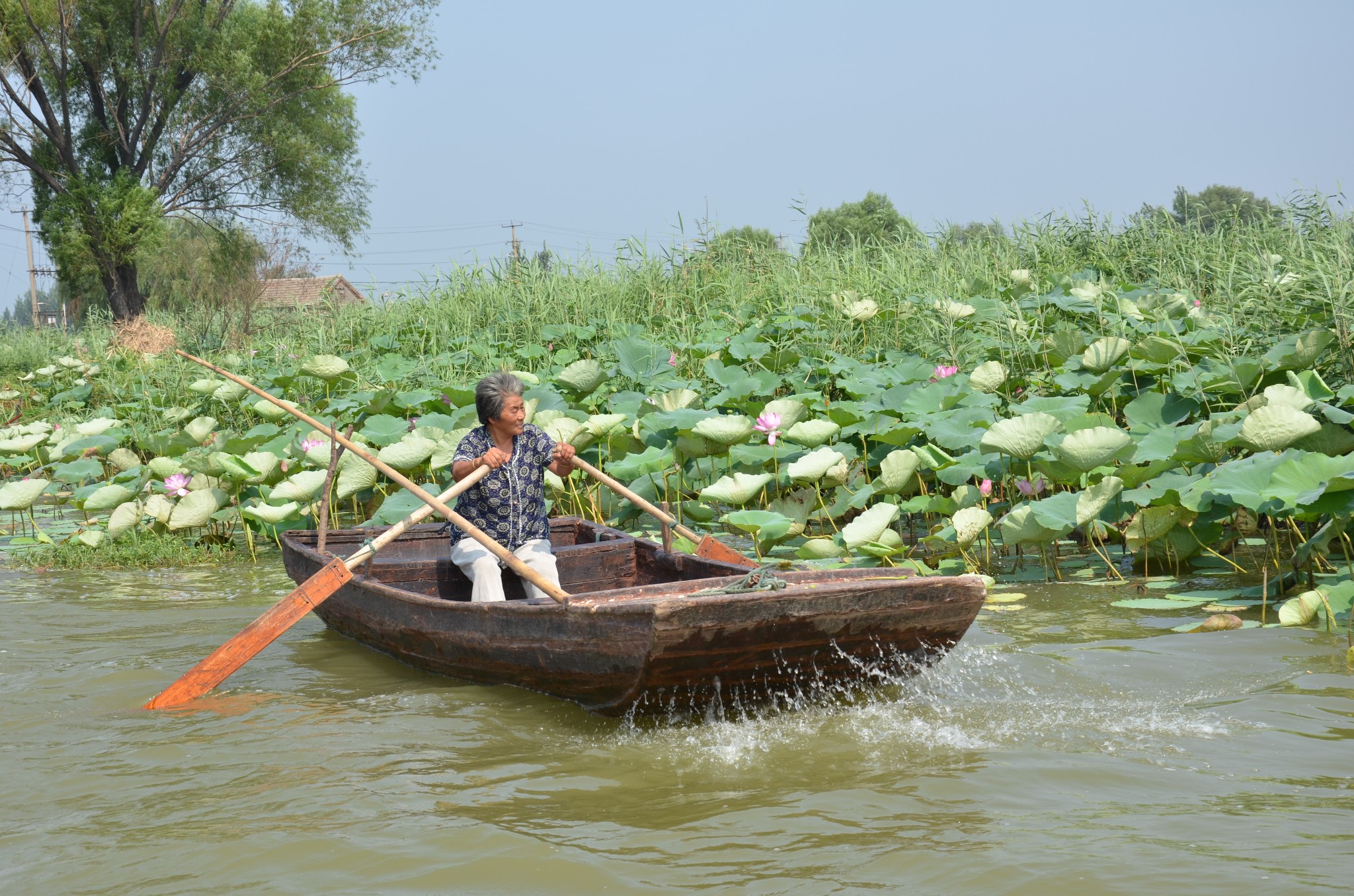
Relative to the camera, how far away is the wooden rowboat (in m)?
3.15

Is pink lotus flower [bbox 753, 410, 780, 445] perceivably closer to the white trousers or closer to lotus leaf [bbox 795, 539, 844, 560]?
lotus leaf [bbox 795, 539, 844, 560]

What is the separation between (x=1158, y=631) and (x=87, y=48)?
19567 mm

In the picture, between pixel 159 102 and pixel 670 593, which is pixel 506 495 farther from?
pixel 159 102

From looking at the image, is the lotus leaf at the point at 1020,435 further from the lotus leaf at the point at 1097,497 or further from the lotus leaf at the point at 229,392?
the lotus leaf at the point at 229,392

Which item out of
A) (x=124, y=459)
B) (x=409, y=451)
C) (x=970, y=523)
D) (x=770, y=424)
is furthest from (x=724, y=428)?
(x=124, y=459)

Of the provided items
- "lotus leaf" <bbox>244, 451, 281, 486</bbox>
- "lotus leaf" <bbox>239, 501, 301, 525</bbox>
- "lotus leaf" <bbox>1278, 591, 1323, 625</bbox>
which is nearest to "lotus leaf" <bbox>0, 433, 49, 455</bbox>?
"lotus leaf" <bbox>244, 451, 281, 486</bbox>

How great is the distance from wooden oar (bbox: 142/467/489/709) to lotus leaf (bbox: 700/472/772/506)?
4.37ft

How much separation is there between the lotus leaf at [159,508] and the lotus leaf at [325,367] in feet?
4.52

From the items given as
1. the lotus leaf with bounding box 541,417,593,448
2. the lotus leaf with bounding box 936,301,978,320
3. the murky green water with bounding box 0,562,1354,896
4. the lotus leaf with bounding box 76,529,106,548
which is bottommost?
the murky green water with bounding box 0,562,1354,896

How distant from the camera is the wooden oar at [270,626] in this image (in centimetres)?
390

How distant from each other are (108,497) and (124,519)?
29 cm

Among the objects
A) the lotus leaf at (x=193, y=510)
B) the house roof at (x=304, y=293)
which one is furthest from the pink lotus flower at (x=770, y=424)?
the house roof at (x=304, y=293)

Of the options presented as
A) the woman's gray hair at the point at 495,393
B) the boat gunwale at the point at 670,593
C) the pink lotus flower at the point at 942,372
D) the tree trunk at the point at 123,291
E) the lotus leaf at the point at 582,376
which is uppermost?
the tree trunk at the point at 123,291

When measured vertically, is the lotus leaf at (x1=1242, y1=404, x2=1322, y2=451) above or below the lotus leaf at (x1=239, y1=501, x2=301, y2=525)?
above
